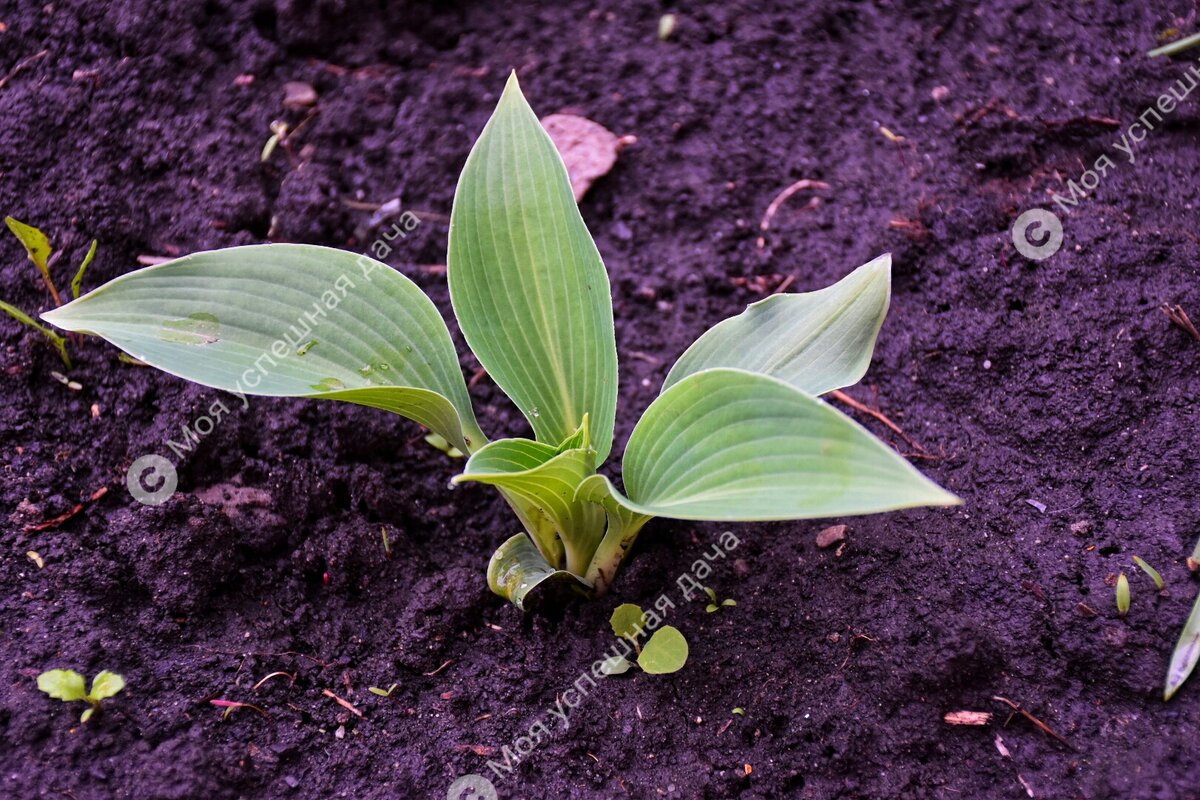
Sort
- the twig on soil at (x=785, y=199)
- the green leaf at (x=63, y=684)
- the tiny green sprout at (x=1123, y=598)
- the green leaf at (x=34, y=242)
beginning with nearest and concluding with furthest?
the green leaf at (x=63, y=684) < the tiny green sprout at (x=1123, y=598) < the green leaf at (x=34, y=242) < the twig on soil at (x=785, y=199)

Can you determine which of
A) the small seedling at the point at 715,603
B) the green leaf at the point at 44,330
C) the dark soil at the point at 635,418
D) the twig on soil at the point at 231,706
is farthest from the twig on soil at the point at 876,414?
the green leaf at the point at 44,330

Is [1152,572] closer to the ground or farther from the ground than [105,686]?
closer to the ground

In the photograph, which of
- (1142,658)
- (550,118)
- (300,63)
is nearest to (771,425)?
(1142,658)

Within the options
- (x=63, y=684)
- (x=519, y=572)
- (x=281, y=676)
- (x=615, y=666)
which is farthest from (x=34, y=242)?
(x=615, y=666)

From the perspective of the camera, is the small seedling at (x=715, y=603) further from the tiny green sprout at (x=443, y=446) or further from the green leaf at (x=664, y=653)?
the tiny green sprout at (x=443, y=446)

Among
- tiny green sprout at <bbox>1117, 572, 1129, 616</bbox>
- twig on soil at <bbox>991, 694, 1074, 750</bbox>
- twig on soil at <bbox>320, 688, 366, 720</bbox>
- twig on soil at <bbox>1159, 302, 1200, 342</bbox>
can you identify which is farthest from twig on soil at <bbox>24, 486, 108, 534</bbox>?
twig on soil at <bbox>1159, 302, 1200, 342</bbox>

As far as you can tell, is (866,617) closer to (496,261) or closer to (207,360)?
(496,261)

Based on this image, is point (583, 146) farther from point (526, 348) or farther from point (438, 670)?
point (438, 670)
